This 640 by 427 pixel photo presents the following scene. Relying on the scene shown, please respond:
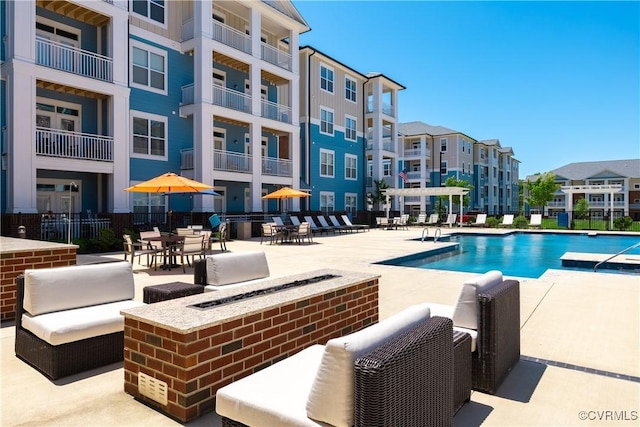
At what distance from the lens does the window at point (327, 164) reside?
1128 inches

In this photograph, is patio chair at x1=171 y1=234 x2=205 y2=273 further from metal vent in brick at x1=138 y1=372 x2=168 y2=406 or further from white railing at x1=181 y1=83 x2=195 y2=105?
white railing at x1=181 y1=83 x2=195 y2=105

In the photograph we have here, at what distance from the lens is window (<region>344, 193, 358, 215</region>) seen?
30.9 metres

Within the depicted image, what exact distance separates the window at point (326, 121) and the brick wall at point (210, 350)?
26.3 m

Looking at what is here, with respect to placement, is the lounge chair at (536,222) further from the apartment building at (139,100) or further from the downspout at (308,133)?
the apartment building at (139,100)

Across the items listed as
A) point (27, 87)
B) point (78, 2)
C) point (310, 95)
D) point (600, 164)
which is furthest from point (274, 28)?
point (600, 164)

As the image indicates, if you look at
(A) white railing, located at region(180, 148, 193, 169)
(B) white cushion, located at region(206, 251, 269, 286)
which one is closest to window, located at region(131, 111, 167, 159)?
(A) white railing, located at region(180, 148, 193, 169)

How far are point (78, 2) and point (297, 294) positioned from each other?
16315mm

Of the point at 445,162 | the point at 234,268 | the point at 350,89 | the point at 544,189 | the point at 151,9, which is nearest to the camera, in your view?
the point at 234,268

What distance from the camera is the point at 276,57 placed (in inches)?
910

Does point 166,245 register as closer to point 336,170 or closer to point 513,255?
point 513,255

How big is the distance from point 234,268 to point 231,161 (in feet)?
51.9

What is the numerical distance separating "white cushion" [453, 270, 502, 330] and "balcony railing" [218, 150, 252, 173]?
1721 centimetres

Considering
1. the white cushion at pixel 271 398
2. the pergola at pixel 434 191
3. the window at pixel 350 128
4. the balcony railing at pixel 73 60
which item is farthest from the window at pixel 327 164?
the white cushion at pixel 271 398

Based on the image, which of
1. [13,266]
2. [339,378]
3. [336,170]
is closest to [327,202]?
[336,170]
